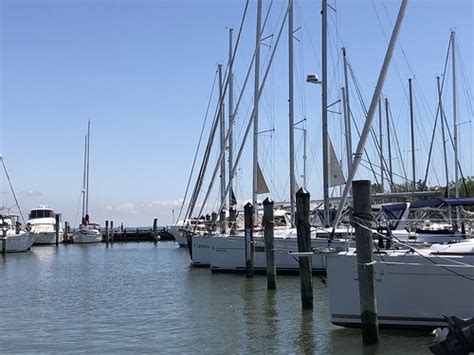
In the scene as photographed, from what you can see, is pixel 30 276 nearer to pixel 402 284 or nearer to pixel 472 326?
pixel 402 284

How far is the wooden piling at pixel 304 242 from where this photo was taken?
1878cm

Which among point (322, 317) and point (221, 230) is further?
point (221, 230)

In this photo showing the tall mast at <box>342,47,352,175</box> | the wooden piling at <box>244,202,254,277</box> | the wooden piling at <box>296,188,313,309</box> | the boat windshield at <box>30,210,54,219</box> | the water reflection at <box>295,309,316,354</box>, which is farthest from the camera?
the boat windshield at <box>30,210,54,219</box>

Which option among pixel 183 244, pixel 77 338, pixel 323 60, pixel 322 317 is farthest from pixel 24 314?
pixel 183 244

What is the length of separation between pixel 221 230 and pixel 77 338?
17.8 m

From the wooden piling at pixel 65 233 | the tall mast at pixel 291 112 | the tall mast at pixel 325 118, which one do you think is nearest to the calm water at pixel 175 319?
the tall mast at pixel 325 118

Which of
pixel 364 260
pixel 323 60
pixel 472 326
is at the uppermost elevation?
pixel 323 60

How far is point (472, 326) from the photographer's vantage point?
1066 centimetres

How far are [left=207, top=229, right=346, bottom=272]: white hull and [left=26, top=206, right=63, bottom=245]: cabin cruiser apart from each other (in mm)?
40136

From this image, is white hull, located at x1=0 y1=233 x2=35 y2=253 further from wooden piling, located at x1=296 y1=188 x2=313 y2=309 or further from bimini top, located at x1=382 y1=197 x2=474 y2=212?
wooden piling, located at x1=296 y1=188 x2=313 y2=309

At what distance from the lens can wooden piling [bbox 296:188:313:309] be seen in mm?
18781

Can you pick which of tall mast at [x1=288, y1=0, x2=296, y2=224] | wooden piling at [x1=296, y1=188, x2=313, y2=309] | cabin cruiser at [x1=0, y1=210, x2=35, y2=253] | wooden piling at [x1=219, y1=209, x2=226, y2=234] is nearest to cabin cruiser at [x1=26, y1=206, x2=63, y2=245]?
cabin cruiser at [x1=0, y1=210, x2=35, y2=253]

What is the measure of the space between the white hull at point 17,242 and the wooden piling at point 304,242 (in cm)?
4191

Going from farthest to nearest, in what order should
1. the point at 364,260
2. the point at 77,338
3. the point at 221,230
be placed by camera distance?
the point at 221,230
the point at 77,338
the point at 364,260
